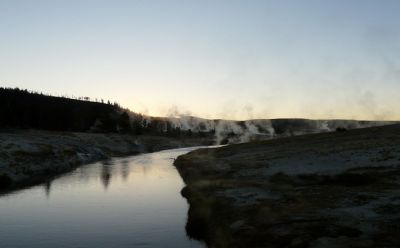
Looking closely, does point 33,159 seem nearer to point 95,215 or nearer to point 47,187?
point 47,187

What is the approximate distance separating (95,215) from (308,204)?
624 inches

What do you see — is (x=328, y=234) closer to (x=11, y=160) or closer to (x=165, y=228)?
(x=165, y=228)

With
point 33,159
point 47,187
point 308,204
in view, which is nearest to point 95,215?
point 308,204

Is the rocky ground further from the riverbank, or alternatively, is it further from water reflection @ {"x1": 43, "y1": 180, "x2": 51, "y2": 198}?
the riverbank

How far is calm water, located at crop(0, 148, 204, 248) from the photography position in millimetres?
27562

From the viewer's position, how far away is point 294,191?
3603 cm

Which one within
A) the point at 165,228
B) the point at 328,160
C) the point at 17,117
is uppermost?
the point at 17,117

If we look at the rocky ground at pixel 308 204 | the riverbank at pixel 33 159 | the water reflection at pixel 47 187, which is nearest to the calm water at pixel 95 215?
the water reflection at pixel 47 187

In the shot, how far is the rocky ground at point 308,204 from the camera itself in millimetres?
22422

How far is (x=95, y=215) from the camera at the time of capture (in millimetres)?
35531

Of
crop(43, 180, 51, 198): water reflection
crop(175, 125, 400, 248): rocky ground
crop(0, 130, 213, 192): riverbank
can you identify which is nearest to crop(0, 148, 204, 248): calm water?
crop(43, 180, 51, 198): water reflection

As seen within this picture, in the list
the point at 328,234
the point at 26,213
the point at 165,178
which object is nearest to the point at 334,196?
the point at 328,234

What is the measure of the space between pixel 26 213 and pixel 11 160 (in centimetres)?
3278

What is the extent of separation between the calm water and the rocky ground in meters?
1.87
